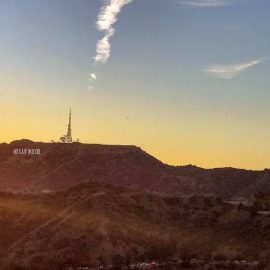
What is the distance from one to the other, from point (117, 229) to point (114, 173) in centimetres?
7835

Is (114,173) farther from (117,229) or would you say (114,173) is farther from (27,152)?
(117,229)

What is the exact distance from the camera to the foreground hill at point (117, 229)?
86688 millimetres

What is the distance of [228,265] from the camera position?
84.9m

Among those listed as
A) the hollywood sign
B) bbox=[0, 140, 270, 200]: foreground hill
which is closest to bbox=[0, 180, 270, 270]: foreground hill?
bbox=[0, 140, 270, 200]: foreground hill

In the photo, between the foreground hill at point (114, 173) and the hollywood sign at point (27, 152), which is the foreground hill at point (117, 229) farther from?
the hollywood sign at point (27, 152)

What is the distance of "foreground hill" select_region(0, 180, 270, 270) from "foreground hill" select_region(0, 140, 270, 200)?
5114cm

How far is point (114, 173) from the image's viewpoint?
17038 centimetres

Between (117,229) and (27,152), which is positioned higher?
(27,152)

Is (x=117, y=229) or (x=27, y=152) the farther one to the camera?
(x=27, y=152)

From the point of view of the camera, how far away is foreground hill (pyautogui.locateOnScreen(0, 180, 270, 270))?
3413 inches

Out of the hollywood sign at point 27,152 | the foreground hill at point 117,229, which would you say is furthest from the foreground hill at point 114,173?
the foreground hill at point 117,229

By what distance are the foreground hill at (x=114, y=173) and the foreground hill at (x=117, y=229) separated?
168 ft

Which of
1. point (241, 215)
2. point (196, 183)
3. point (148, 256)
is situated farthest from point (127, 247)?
point (196, 183)

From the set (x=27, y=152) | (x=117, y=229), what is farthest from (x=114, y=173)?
(x=117, y=229)
